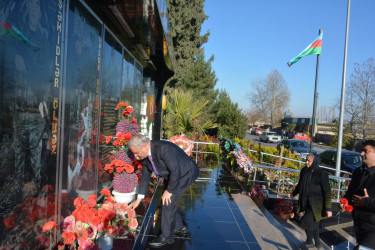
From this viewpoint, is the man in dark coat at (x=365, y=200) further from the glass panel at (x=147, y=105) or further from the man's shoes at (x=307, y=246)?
the glass panel at (x=147, y=105)

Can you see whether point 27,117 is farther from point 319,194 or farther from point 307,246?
point 307,246

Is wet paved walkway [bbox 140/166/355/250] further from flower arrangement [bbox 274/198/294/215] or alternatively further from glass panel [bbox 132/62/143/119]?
glass panel [bbox 132/62/143/119]

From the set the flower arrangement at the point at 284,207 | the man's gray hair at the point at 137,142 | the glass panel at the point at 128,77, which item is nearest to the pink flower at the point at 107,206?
the man's gray hair at the point at 137,142

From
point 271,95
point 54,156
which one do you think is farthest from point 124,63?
point 271,95

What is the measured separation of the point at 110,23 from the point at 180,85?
1837cm

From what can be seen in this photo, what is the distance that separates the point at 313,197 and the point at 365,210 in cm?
121

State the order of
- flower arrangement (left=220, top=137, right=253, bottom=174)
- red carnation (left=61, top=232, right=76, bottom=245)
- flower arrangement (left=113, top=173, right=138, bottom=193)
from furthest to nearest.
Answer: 1. flower arrangement (left=220, top=137, right=253, bottom=174)
2. flower arrangement (left=113, top=173, right=138, bottom=193)
3. red carnation (left=61, top=232, right=76, bottom=245)

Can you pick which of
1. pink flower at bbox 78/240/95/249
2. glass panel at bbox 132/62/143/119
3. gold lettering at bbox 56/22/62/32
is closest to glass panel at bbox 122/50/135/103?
glass panel at bbox 132/62/143/119

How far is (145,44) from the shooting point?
Answer: 6746 millimetres

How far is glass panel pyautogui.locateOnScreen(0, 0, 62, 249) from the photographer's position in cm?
192

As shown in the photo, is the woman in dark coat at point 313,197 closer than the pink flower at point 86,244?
No

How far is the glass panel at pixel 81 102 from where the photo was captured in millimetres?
3100

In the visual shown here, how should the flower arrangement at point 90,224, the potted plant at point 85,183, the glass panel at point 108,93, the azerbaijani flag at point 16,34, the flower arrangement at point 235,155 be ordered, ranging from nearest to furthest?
the azerbaijani flag at point 16,34 < the flower arrangement at point 90,224 < the potted plant at point 85,183 < the glass panel at point 108,93 < the flower arrangement at point 235,155

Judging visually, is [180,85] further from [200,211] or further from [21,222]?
[21,222]
